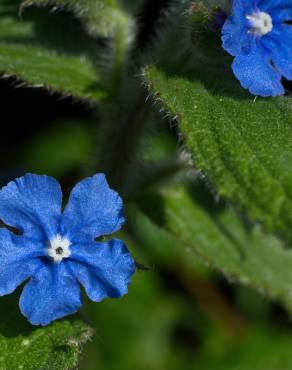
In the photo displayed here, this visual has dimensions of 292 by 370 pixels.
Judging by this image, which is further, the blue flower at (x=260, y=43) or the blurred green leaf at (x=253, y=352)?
the blurred green leaf at (x=253, y=352)

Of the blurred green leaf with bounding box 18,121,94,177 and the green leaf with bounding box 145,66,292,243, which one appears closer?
the green leaf with bounding box 145,66,292,243

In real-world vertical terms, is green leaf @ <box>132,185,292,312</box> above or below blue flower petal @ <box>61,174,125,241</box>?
below

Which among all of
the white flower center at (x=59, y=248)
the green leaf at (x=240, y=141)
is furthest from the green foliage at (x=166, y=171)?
the white flower center at (x=59, y=248)

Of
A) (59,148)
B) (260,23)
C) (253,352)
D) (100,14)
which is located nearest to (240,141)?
(260,23)

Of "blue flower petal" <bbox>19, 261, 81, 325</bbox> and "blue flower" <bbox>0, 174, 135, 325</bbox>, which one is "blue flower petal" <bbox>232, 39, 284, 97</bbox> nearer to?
"blue flower" <bbox>0, 174, 135, 325</bbox>

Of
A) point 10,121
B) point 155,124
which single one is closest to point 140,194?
point 155,124

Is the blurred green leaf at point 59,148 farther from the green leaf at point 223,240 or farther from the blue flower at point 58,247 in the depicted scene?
the blue flower at point 58,247

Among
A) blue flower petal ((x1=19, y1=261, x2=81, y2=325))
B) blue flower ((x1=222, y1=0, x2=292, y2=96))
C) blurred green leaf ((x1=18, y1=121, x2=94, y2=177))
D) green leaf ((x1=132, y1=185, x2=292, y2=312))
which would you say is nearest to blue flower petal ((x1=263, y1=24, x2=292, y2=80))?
blue flower ((x1=222, y1=0, x2=292, y2=96))

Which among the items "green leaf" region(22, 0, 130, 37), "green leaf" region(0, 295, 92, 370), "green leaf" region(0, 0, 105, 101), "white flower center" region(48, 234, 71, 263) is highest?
"green leaf" region(22, 0, 130, 37)
